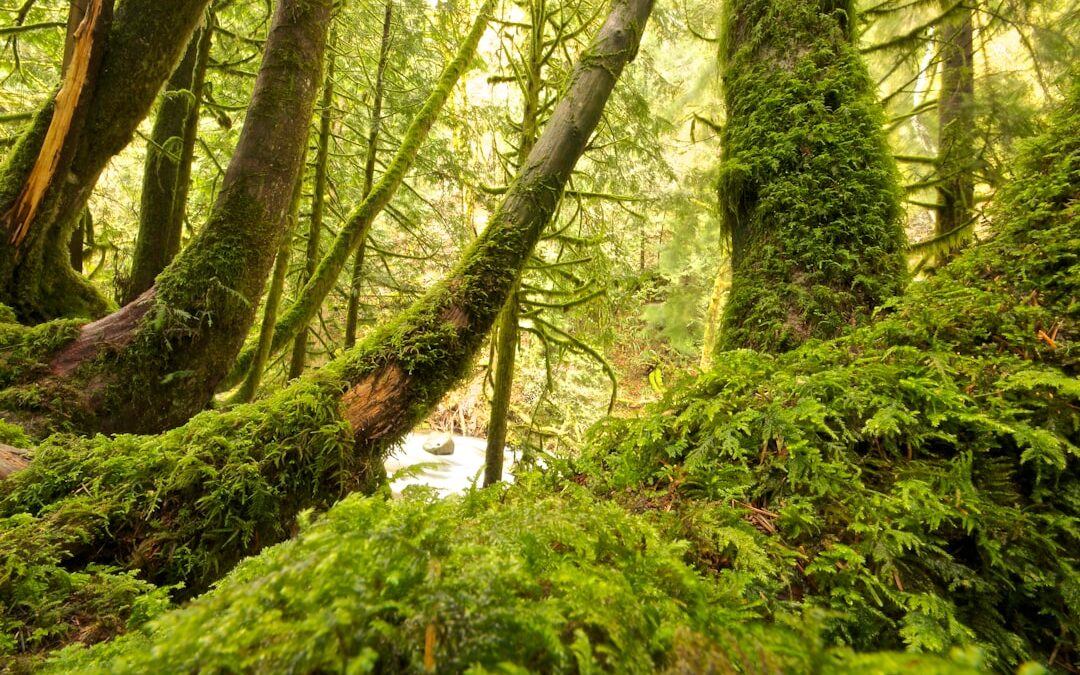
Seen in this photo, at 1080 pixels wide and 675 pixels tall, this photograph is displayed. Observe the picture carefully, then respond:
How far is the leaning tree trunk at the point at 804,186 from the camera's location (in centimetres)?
221

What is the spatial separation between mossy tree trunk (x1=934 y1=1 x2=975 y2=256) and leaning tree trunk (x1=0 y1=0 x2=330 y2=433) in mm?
5176

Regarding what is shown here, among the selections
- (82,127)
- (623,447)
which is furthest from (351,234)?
(623,447)

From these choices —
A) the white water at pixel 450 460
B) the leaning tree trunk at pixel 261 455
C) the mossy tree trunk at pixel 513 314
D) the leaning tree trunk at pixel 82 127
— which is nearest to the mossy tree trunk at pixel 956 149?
the leaning tree trunk at pixel 261 455

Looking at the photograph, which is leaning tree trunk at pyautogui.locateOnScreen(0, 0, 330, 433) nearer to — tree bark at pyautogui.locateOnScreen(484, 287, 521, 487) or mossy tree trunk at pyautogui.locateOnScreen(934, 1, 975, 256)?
tree bark at pyautogui.locateOnScreen(484, 287, 521, 487)

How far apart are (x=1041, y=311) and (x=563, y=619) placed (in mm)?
1766

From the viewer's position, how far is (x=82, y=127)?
122 inches

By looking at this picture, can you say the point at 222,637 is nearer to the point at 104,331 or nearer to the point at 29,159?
the point at 104,331

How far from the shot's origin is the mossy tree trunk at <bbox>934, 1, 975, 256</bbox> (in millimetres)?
4152

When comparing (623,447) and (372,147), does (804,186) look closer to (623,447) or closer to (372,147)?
(623,447)

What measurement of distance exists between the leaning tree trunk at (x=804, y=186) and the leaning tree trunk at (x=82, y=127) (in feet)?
12.3

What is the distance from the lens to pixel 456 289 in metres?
2.95

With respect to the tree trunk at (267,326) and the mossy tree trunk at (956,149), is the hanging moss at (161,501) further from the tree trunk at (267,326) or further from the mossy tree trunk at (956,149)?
the mossy tree trunk at (956,149)

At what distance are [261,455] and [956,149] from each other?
5.88m

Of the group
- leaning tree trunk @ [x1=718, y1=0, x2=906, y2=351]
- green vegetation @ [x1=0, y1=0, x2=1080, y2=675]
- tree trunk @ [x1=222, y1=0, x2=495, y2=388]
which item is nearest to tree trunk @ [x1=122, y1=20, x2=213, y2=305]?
green vegetation @ [x1=0, y1=0, x2=1080, y2=675]
